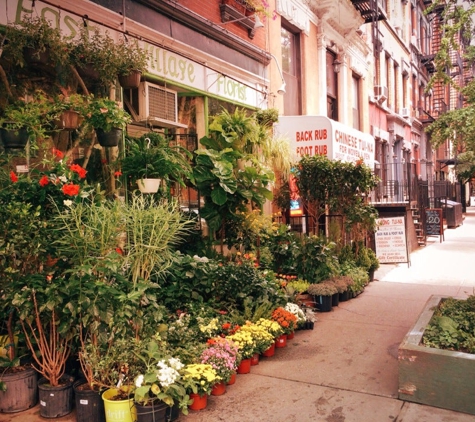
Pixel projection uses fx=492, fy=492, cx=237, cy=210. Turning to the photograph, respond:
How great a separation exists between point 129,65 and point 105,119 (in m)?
0.86

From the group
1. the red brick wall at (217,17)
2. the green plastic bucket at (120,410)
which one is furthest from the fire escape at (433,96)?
the green plastic bucket at (120,410)

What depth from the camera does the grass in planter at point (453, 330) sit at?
175 inches

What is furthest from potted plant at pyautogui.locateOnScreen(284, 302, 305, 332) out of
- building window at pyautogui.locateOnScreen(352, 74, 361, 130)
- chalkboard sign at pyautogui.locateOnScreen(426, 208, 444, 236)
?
chalkboard sign at pyautogui.locateOnScreen(426, 208, 444, 236)

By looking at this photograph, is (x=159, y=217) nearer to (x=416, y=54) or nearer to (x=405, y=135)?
(x=405, y=135)

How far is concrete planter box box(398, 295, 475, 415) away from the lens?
4062 millimetres

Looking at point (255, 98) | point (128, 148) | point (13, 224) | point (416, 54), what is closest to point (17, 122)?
point (13, 224)

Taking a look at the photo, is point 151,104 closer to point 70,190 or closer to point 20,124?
point 20,124

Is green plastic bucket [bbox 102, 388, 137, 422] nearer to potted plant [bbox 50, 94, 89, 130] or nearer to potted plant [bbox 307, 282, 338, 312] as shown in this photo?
potted plant [bbox 50, 94, 89, 130]

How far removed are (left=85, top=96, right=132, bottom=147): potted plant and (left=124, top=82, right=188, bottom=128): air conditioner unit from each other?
1.37 m

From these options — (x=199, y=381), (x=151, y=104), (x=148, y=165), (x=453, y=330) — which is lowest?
(x=199, y=381)

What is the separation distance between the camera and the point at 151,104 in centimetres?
702

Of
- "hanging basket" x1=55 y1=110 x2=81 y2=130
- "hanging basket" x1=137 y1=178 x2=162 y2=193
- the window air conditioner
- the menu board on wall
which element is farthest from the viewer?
the window air conditioner

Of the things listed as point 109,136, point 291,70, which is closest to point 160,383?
point 109,136

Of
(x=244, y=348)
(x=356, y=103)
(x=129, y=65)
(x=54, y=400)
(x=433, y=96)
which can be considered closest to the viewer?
(x=54, y=400)
